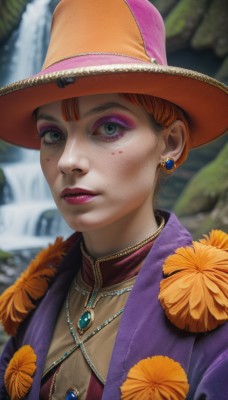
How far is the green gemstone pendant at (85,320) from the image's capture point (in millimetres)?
766

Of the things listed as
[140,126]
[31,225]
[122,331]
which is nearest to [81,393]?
[122,331]

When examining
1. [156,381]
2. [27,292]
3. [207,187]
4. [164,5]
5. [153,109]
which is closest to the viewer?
[156,381]

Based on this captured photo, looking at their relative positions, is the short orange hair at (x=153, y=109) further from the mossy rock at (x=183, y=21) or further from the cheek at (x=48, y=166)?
the mossy rock at (x=183, y=21)

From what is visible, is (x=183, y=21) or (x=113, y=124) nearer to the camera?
(x=113, y=124)

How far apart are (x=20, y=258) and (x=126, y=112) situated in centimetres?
90

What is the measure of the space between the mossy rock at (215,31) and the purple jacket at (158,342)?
88cm

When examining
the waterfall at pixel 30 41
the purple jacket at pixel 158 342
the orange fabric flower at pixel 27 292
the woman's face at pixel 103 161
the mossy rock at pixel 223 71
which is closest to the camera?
the purple jacket at pixel 158 342

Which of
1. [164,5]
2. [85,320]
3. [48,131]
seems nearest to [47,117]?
[48,131]

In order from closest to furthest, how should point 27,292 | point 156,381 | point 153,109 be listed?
point 156,381 < point 153,109 < point 27,292

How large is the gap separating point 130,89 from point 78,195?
0.19m

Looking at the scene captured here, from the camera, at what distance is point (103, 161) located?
0.70m

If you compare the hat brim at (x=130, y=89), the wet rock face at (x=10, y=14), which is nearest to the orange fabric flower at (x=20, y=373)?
the hat brim at (x=130, y=89)

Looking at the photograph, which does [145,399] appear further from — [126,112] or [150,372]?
[126,112]

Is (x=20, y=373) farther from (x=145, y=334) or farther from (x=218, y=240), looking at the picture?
(x=218, y=240)
